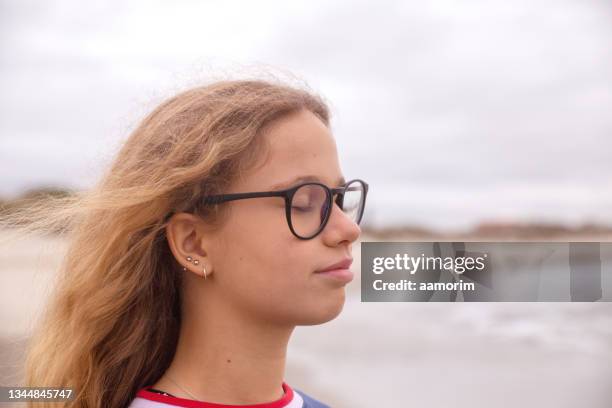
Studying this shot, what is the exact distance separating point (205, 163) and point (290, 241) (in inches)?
10.5

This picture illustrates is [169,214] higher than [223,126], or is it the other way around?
[223,126]

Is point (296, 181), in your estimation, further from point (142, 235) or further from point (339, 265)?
point (142, 235)

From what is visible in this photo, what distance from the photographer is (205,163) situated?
1459 millimetres

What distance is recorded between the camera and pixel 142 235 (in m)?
1.58

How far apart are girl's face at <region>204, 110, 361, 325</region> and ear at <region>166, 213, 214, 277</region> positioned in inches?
0.6

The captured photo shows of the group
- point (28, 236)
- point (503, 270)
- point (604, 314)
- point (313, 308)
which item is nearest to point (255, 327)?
point (313, 308)

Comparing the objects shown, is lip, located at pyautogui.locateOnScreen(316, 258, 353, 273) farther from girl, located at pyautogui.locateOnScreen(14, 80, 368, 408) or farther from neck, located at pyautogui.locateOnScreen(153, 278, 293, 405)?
neck, located at pyautogui.locateOnScreen(153, 278, 293, 405)

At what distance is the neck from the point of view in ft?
5.04

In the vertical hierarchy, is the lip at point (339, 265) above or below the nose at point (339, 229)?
below

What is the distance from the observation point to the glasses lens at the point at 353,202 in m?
1.56

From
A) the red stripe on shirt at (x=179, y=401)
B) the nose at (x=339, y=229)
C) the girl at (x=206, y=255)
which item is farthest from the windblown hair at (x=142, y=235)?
the nose at (x=339, y=229)

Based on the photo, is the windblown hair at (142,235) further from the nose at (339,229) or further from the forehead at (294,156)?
the nose at (339,229)

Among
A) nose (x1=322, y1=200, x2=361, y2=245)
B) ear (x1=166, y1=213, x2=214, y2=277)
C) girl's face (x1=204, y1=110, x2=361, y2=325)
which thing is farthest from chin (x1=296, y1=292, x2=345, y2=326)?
ear (x1=166, y1=213, x2=214, y2=277)

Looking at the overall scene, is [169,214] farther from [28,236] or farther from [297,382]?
[297,382]
